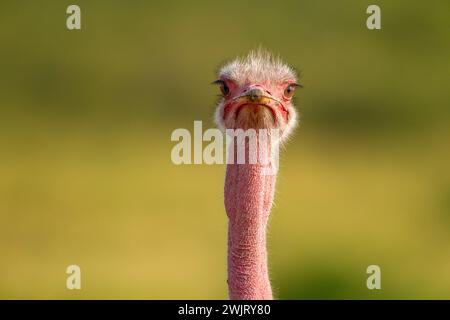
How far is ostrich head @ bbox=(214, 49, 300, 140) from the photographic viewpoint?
4020mm

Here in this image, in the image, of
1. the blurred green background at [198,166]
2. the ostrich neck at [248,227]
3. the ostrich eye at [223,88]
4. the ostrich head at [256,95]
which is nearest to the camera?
the ostrich neck at [248,227]

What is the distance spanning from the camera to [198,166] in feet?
36.3

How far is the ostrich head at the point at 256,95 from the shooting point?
13.2 feet

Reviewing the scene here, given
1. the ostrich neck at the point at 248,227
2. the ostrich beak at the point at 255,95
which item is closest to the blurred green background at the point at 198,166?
the ostrich neck at the point at 248,227

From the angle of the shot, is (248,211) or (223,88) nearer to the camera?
(248,211)

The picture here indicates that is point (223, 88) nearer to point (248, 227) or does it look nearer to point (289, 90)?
point (289, 90)

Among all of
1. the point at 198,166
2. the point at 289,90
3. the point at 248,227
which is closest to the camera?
the point at 248,227

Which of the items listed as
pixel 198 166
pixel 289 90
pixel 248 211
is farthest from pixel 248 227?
pixel 198 166

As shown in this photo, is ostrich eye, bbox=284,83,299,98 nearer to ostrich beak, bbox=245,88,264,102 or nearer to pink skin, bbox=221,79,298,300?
pink skin, bbox=221,79,298,300

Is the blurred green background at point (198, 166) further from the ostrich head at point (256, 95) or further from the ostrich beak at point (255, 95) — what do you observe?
the ostrich beak at point (255, 95)

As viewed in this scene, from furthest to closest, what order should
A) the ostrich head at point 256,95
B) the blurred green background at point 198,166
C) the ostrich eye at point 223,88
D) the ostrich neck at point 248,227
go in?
1. the blurred green background at point 198,166
2. the ostrich eye at point 223,88
3. the ostrich head at point 256,95
4. the ostrich neck at point 248,227

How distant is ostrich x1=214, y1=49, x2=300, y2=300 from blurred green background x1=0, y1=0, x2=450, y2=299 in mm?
4335

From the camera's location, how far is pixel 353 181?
39.0ft

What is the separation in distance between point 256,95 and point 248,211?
375 millimetres
